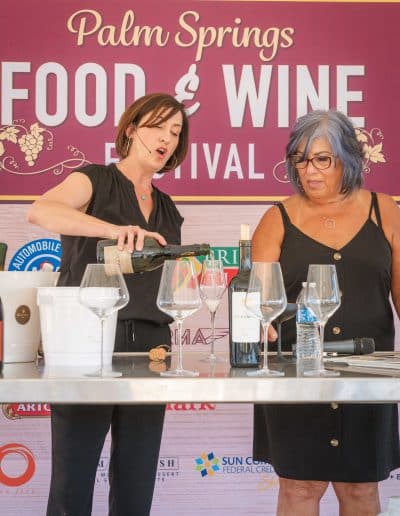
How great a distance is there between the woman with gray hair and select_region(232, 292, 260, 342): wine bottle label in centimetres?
36

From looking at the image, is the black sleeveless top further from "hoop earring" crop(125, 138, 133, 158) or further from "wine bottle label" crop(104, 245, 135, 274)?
"wine bottle label" crop(104, 245, 135, 274)

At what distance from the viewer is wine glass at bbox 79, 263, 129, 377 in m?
1.73

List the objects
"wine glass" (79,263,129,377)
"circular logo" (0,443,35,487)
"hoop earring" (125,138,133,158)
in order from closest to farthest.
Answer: "wine glass" (79,263,129,377)
"hoop earring" (125,138,133,158)
"circular logo" (0,443,35,487)

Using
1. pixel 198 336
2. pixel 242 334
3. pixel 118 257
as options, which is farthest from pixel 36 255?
pixel 242 334

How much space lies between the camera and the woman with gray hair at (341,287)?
2.27m

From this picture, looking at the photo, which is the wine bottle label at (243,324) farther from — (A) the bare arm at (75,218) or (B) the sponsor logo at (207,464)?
(B) the sponsor logo at (207,464)

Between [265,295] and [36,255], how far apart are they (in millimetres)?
1971

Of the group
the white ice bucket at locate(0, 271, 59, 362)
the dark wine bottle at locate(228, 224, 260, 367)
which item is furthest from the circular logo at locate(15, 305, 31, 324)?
the dark wine bottle at locate(228, 224, 260, 367)

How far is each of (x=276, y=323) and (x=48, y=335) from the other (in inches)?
25.6

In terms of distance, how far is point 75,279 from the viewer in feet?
7.63

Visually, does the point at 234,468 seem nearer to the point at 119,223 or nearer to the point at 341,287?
the point at 341,287

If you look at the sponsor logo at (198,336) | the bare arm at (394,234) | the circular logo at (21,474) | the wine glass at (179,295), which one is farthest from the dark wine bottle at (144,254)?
the circular logo at (21,474)

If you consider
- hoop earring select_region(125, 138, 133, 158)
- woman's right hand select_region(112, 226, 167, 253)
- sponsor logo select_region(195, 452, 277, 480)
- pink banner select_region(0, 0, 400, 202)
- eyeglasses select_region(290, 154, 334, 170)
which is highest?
pink banner select_region(0, 0, 400, 202)

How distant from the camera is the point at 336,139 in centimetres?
243
